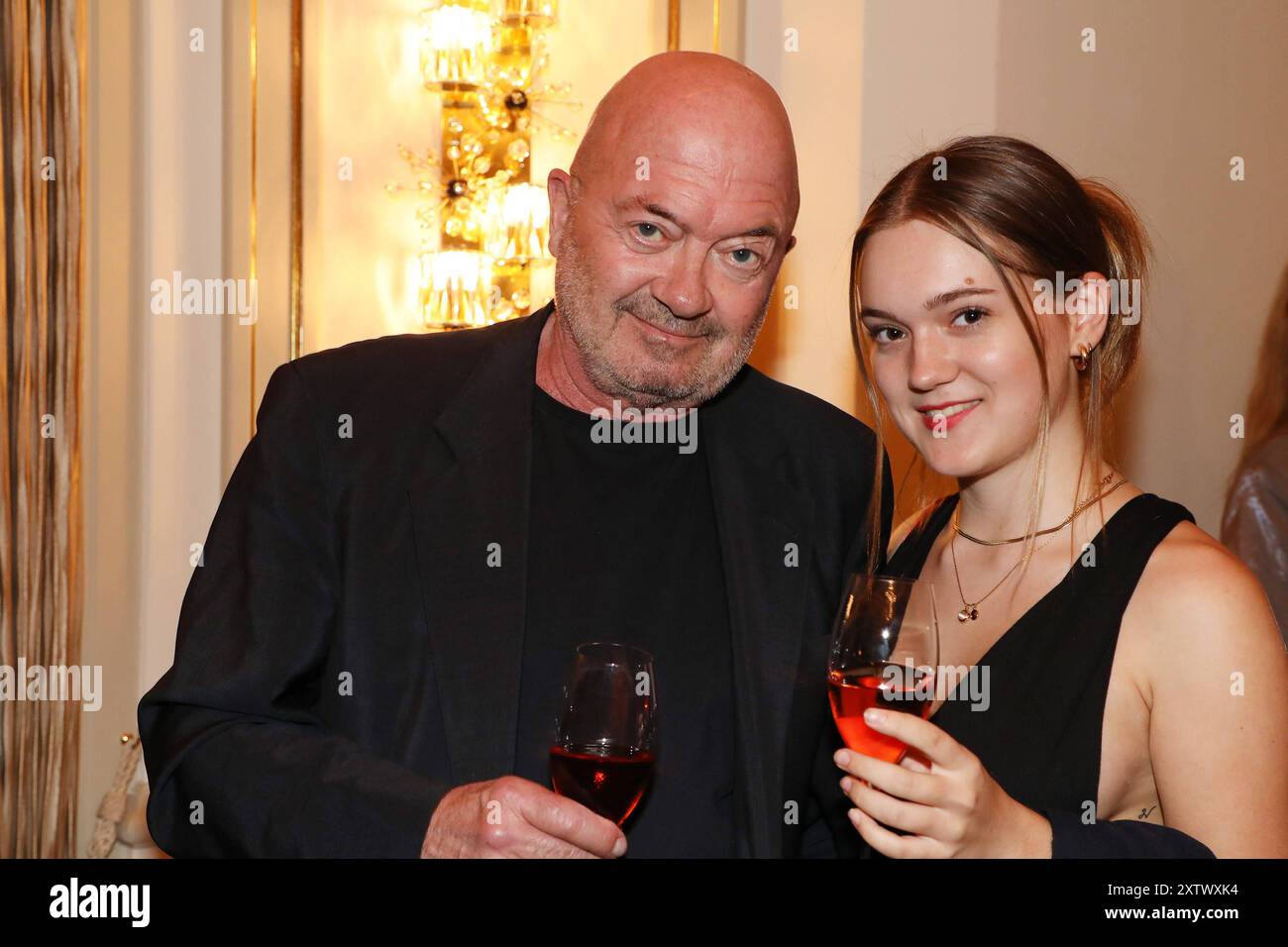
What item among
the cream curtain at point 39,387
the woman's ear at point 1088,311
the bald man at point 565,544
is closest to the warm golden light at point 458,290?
the cream curtain at point 39,387

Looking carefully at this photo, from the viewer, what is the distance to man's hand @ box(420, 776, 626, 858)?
1.59 meters

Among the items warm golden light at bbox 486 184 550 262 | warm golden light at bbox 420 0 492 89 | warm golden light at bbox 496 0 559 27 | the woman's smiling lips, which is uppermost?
warm golden light at bbox 496 0 559 27

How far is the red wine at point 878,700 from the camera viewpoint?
5.43ft

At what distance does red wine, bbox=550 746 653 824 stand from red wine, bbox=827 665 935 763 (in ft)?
0.89

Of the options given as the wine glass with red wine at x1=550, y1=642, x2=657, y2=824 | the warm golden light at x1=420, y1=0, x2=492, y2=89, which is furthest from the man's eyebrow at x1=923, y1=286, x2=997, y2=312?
the warm golden light at x1=420, y1=0, x2=492, y2=89

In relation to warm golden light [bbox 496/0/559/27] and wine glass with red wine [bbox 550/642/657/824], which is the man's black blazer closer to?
wine glass with red wine [bbox 550/642/657/824]

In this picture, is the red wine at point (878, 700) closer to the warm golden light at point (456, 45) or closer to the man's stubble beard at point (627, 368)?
the man's stubble beard at point (627, 368)

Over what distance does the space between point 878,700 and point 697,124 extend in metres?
1.12

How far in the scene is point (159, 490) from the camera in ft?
12.4

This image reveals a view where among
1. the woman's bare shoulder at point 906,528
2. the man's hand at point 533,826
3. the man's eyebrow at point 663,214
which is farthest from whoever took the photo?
the woman's bare shoulder at point 906,528

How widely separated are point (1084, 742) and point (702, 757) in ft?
1.99

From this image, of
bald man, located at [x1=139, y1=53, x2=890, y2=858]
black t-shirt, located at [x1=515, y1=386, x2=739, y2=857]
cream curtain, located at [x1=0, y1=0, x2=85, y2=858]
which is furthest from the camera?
cream curtain, located at [x1=0, y1=0, x2=85, y2=858]

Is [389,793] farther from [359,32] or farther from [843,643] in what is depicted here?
[359,32]

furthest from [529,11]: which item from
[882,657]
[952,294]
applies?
[882,657]
